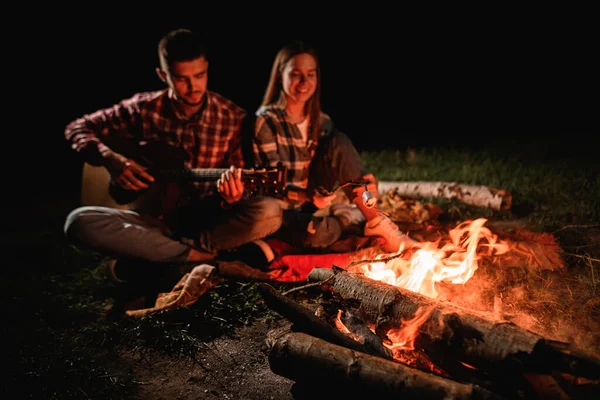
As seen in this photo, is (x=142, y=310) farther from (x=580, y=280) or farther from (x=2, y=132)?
(x=2, y=132)

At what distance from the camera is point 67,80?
14297 millimetres

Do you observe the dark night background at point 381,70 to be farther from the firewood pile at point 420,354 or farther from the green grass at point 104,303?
the firewood pile at point 420,354

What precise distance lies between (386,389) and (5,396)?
7.69 feet

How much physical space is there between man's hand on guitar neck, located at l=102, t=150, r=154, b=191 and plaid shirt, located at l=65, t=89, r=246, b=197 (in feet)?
1.36

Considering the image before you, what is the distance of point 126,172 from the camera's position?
164 inches

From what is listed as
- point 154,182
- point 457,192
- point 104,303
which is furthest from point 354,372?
point 457,192

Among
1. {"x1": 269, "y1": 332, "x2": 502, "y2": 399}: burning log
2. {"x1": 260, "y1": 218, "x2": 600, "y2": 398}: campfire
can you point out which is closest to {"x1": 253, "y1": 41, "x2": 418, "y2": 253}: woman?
{"x1": 260, "y1": 218, "x2": 600, "y2": 398}: campfire

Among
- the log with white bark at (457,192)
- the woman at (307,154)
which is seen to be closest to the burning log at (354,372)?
the woman at (307,154)

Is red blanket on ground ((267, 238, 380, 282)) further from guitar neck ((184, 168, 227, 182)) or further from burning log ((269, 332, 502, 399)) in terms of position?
burning log ((269, 332, 502, 399))

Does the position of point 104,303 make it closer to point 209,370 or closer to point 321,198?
point 209,370

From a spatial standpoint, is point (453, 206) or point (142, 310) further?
point (453, 206)

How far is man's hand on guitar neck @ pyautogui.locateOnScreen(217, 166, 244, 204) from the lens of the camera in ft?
12.9

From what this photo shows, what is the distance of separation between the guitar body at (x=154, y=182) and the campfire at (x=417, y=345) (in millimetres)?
1681

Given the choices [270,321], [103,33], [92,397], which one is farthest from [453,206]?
[103,33]
